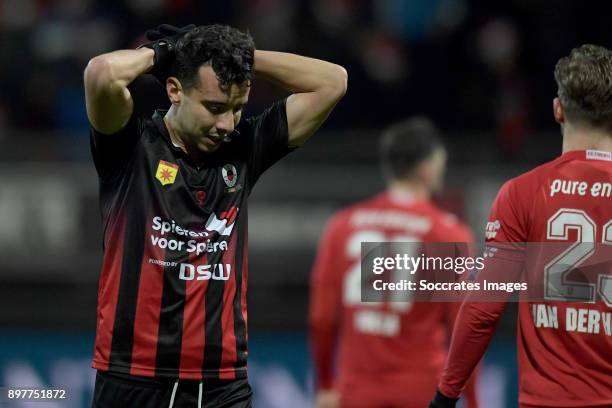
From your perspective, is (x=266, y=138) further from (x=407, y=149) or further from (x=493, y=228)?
(x=407, y=149)

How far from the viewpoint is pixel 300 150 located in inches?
395

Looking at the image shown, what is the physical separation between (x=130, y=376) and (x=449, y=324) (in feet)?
7.04

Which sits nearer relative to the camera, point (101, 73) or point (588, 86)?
point (101, 73)

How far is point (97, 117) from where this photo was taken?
375 cm

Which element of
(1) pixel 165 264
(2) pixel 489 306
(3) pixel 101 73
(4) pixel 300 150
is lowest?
(2) pixel 489 306

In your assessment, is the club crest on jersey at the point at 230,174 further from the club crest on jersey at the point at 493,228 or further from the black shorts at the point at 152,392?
the club crest on jersey at the point at 493,228

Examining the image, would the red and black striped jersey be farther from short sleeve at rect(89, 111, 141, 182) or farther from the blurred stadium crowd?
the blurred stadium crowd

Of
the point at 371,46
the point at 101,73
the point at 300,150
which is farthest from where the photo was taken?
the point at 371,46

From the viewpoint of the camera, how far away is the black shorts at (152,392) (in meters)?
3.82

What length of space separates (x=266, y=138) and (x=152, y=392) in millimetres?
991

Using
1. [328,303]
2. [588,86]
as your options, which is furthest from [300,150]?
[588,86]

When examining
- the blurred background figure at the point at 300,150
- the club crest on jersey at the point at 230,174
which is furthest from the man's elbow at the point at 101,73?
the blurred background figure at the point at 300,150

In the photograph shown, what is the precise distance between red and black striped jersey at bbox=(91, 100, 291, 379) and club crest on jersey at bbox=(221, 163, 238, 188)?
0.07ft

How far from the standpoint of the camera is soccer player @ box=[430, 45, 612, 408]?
3.82 m
